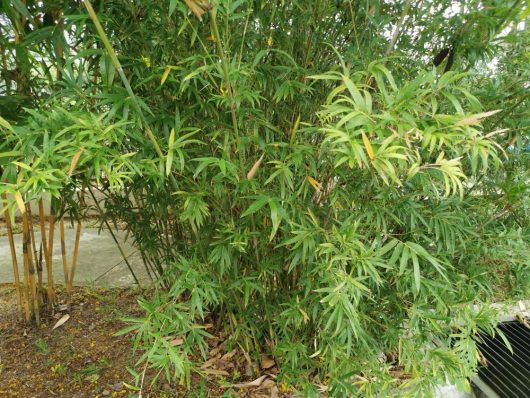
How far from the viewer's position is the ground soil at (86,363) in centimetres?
167

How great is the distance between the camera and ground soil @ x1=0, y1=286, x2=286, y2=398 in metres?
1.67

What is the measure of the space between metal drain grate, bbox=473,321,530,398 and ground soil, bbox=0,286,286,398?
920 mm

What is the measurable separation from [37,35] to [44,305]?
1596mm

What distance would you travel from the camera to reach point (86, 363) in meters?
1.85

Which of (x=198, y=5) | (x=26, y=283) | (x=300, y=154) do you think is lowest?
(x=26, y=283)

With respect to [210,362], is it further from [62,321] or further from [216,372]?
[62,321]

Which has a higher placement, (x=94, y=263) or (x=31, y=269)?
(x=31, y=269)

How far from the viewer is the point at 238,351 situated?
1.78 meters

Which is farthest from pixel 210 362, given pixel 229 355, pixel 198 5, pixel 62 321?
pixel 198 5

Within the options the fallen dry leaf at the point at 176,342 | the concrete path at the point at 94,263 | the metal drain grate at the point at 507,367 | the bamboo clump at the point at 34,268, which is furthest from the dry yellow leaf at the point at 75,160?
the concrete path at the point at 94,263

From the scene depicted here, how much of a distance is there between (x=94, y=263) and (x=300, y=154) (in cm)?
240

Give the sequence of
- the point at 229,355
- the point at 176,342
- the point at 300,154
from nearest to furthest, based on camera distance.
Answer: the point at 300,154
the point at 176,342
the point at 229,355

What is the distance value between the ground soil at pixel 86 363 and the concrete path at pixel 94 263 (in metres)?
0.40

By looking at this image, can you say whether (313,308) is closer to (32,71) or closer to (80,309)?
(32,71)
